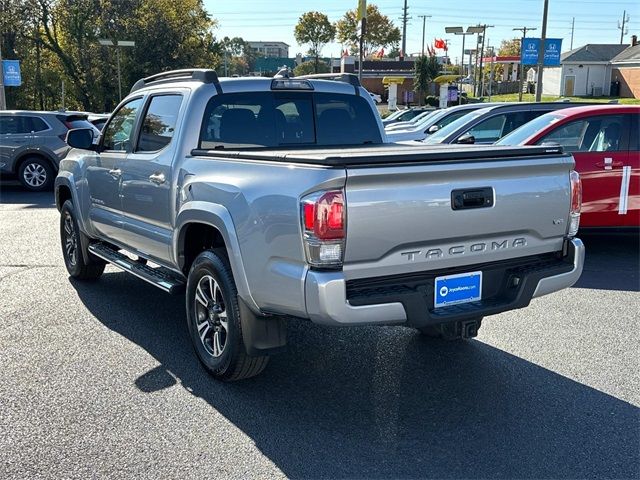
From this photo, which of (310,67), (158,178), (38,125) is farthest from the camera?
(310,67)

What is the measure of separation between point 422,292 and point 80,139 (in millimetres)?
3982

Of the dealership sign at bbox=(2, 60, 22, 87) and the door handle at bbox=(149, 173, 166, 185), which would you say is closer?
the door handle at bbox=(149, 173, 166, 185)

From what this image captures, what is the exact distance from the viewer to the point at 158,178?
4.90m

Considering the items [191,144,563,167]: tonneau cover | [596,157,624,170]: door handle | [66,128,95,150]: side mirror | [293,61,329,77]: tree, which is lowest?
[596,157,624,170]: door handle

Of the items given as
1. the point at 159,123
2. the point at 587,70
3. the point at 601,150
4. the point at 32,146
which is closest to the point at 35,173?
the point at 32,146

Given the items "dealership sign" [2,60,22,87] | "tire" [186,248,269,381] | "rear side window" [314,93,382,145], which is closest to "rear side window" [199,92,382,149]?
"rear side window" [314,93,382,145]

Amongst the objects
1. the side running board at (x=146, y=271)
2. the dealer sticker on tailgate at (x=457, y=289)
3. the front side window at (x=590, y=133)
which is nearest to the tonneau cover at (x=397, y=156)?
the dealer sticker on tailgate at (x=457, y=289)

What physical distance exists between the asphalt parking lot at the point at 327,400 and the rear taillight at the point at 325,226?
1036 mm

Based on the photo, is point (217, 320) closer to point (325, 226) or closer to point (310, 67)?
point (325, 226)

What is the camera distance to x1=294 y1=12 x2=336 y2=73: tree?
333 ft

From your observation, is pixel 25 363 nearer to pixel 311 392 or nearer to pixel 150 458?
pixel 150 458

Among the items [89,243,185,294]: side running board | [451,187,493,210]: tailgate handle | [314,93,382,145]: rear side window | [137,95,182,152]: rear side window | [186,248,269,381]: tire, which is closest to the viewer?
[451,187,493,210]: tailgate handle

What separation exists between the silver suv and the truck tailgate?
12483 mm

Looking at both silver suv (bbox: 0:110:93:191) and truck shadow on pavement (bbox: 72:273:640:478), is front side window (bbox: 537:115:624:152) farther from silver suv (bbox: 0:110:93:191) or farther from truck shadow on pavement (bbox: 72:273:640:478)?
silver suv (bbox: 0:110:93:191)
